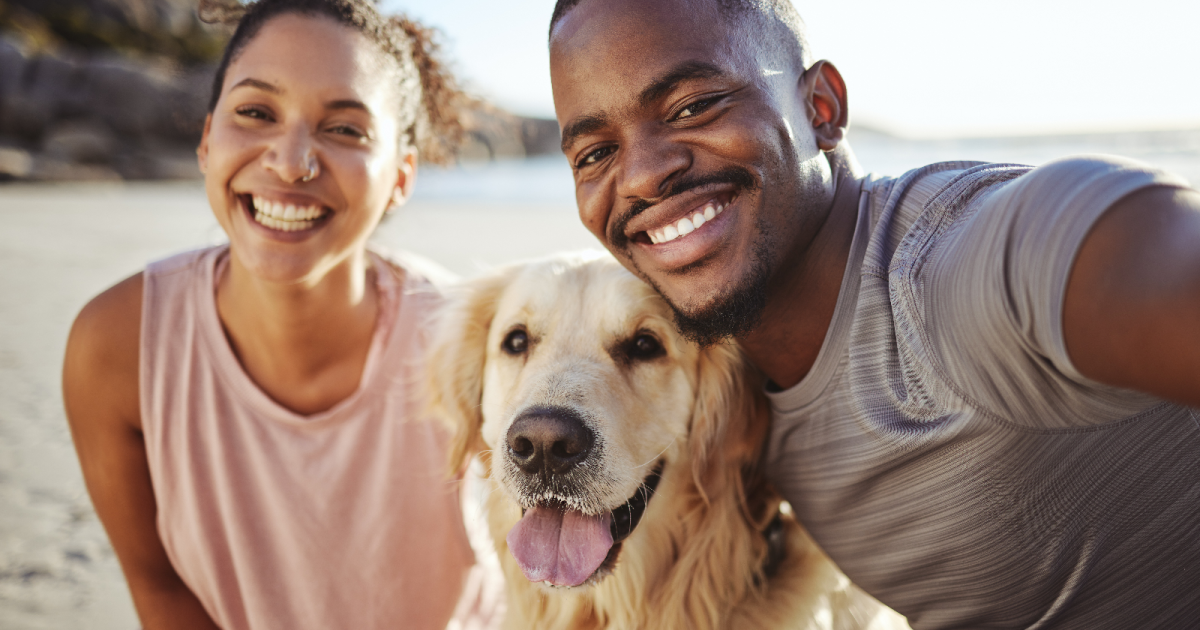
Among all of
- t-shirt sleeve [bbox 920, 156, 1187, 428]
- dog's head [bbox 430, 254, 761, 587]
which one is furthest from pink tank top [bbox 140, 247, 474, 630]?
t-shirt sleeve [bbox 920, 156, 1187, 428]

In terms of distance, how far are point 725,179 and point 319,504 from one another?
1.89 meters

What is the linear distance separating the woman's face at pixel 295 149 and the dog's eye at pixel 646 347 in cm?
105

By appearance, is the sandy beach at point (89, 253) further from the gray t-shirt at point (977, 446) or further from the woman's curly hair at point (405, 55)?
the gray t-shirt at point (977, 446)

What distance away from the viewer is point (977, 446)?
59.9 inches

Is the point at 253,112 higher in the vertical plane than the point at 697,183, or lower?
higher

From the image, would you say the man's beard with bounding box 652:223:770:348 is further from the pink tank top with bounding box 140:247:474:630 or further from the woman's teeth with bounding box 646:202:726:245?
the pink tank top with bounding box 140:247:474:630

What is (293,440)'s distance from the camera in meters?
2.57

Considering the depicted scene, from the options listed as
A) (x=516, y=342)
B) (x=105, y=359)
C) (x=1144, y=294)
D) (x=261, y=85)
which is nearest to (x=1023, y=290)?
(x=1144, y=294)

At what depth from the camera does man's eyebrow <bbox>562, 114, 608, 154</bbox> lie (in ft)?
6.11

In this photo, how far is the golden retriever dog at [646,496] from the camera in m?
1.98

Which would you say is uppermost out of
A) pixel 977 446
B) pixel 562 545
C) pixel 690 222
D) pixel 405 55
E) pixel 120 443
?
pixel 405 55

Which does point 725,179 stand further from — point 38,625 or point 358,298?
point 38,625

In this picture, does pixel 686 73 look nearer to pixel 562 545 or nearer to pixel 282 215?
pixel 562 545

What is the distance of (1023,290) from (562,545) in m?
1.35
